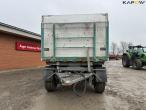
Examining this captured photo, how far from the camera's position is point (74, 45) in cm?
955

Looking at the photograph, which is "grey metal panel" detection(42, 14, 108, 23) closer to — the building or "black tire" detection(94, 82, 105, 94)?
"black tire" detection(94, 82, 105, 94)

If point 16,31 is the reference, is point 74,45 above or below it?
below

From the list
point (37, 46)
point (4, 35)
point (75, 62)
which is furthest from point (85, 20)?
point (37, 46)

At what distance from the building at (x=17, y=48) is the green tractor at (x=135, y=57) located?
8949 mm

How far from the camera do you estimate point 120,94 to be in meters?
9.59

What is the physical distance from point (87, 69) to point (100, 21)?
5.67 feet

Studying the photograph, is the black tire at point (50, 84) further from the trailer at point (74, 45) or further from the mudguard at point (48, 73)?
the mudguard at point (48, 73)

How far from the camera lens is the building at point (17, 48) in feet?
66.0

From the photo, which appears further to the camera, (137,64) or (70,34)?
(137,64)

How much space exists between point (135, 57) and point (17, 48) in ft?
33.0

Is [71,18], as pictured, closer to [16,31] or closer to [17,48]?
[16,31]

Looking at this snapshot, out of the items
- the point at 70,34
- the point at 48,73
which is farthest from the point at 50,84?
the point at 70,34

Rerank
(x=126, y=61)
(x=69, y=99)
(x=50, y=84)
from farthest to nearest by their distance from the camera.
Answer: (x=126, y=61) < (x=50, y=84) < (x=69, y=99)

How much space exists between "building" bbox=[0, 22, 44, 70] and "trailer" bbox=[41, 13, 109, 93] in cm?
993
